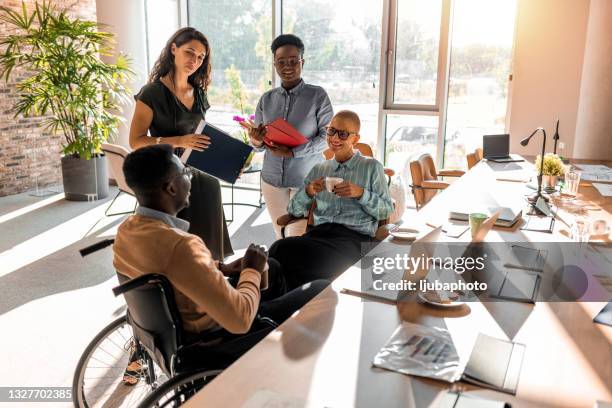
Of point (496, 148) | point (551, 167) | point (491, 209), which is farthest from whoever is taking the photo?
point (496, 148)

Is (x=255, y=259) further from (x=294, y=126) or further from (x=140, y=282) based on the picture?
(x=294, y=126)

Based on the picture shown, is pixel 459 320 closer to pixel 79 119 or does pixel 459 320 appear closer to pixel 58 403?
pixel 58 403

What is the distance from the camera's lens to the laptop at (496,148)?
15.7ft

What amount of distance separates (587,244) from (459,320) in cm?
96

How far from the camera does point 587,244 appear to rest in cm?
227

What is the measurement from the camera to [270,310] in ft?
6.86

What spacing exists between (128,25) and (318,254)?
18.2 ft

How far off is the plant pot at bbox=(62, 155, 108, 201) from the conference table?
204 inches

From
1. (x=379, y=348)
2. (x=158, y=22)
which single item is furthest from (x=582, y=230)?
(x=158, y=22)

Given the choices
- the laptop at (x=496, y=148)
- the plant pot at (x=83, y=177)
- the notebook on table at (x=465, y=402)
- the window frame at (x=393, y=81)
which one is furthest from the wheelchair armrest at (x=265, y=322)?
the plant pot at (x=83, y=177)

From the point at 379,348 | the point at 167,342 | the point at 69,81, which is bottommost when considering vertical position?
the point at 167,342

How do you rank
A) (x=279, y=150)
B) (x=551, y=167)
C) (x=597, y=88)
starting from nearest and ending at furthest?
(x=279, y=150)
(x=551, y=167)
(x=597, y=88)

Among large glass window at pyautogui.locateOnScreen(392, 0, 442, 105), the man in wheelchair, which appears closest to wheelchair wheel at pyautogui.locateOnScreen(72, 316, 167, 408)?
the man in wheelchair

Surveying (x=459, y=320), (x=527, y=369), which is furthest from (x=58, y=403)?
(x=527, y=369)
